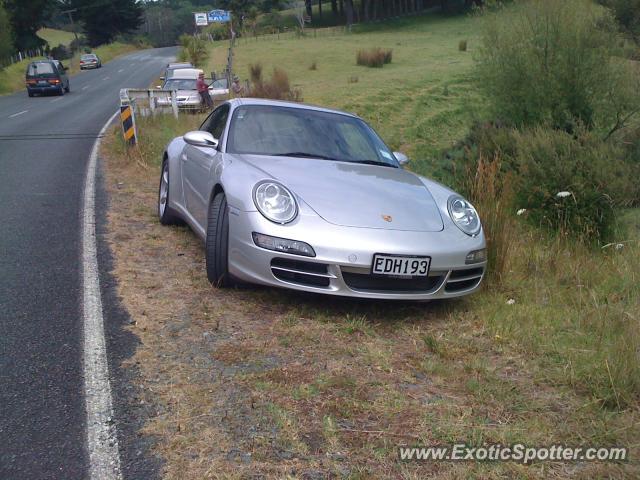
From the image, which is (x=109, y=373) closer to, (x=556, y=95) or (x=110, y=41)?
(x=556, y=95)

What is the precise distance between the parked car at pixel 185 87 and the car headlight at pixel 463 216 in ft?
50.6

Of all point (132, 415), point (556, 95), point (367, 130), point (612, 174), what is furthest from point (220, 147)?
point (556, 95)

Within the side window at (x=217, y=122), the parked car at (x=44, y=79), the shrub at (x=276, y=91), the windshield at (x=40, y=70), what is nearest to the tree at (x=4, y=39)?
the windshield at (x=40, y=70)

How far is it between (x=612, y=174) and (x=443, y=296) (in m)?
4.40

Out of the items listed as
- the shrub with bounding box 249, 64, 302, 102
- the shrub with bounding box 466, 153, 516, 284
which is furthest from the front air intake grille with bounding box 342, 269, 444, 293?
the shrub with bounding box 249, 64, 302, 102

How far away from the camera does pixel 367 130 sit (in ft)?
20.4

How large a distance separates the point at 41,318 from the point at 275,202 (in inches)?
67.4

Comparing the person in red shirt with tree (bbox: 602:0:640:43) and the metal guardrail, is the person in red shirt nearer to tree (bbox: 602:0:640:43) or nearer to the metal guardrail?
the metal guardrail

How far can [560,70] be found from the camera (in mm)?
13633

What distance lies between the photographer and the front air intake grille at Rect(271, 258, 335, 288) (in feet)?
14.1

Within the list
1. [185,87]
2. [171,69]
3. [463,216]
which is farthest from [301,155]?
[171,69]

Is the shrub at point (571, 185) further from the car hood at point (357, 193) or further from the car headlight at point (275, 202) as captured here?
the car headlight at point (275, 202)

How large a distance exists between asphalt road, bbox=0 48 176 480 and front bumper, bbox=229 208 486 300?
1.09 m

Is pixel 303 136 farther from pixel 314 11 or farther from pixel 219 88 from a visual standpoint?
pixel 314 11
